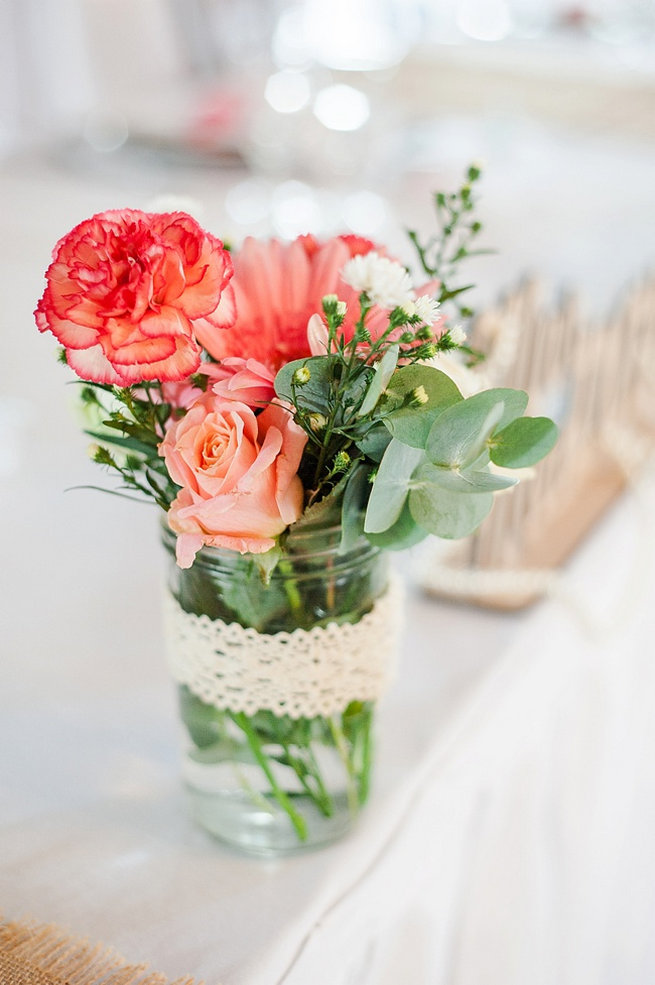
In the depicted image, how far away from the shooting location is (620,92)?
2059 mm

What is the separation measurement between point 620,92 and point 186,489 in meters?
1.97

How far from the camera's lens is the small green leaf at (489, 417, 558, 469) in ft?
1.48

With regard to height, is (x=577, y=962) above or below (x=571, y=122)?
below

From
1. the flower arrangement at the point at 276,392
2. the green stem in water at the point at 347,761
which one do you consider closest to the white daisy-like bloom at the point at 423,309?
the flower arrangement at the point at 276,392

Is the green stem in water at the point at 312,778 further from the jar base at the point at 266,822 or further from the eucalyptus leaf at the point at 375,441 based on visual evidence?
the eucalyptus leaf at the point at 375,441

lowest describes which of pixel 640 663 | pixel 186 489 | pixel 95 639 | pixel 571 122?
pixel 640 663

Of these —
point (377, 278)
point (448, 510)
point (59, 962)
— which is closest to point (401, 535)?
point (448, 510)

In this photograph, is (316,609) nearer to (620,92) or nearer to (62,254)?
(62,254)

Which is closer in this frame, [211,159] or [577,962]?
[577,962]

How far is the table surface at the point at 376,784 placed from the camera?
519mm

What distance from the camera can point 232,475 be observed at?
0.41m

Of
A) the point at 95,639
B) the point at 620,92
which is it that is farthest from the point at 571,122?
the point at 95,639

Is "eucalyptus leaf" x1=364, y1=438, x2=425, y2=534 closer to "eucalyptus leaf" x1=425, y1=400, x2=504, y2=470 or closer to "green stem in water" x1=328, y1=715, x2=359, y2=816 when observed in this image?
"eucalyptus leaf" x1=425, y1=400, x2=504, y2=470

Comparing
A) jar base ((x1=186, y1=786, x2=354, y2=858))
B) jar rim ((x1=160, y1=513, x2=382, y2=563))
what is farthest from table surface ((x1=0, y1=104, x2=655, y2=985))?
jar rim ((x1=160, y1=513, x2=382, y2=563))
